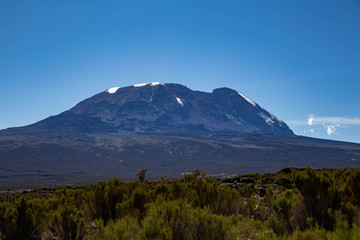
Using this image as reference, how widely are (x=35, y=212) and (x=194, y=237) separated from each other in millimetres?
3916

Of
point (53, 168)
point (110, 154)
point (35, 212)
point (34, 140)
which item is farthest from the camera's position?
point (34, 140)

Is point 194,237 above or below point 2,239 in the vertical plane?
above

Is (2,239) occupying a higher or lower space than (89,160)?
higher

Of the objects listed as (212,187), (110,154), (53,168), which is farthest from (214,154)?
Result: (212,187)

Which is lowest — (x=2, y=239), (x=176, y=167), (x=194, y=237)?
(x=176, y=167)

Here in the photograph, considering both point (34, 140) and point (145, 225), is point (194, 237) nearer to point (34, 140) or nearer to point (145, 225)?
point (145, 225)

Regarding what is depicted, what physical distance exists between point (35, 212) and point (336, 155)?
19828 centimetres

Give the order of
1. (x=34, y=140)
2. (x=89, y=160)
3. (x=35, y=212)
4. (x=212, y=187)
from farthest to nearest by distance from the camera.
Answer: (x=34, y=140) < (x=89, y=160) < (x=212, y=187) < (x=35, y=212)

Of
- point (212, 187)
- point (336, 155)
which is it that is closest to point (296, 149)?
point (336, 155)

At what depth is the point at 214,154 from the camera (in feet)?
572

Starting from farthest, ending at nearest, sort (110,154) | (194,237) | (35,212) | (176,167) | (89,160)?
1. (110,154)
2. (89,160)
3. (176,167)
4. (35,212)
5. (194,237)

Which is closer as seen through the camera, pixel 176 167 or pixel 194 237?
pixel 194 237

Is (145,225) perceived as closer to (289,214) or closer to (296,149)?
(289,214)

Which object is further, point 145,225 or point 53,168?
point 53,168
